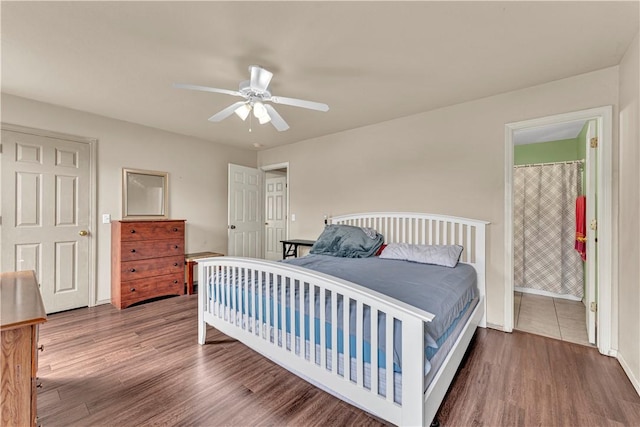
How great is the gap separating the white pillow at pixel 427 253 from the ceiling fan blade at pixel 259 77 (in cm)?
211

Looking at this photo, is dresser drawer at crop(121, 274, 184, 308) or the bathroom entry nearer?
dresser drawer at crop(121, 274, 184, 308)

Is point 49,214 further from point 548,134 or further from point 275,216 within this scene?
point 548,134

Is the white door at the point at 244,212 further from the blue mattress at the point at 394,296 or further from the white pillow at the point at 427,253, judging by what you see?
the white pillow at the point at 427,253

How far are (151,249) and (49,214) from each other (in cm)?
112

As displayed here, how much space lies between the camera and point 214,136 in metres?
4.43

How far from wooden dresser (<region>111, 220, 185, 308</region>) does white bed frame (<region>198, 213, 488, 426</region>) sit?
5.42 ft

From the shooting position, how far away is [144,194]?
395 cm

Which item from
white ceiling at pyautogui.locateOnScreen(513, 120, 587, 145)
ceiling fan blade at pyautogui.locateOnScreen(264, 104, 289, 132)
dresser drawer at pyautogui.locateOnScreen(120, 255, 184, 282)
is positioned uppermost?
white ceiling at pyautogui.locateOnScreen(513, 120, 587, 145)

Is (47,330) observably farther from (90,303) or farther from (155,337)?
(155,337)

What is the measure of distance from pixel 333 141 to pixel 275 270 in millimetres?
2911

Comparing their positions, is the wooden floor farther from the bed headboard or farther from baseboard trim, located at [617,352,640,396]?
the bed headboard

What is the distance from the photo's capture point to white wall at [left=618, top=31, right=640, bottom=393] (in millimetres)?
1893

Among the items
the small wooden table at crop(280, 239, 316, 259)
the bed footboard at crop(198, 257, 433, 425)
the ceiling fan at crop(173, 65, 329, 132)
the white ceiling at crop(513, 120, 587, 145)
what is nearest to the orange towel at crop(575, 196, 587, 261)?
the white ceiling at crop(513, 120, 587, 145)

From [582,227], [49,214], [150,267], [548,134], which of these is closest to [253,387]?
[150,267]
